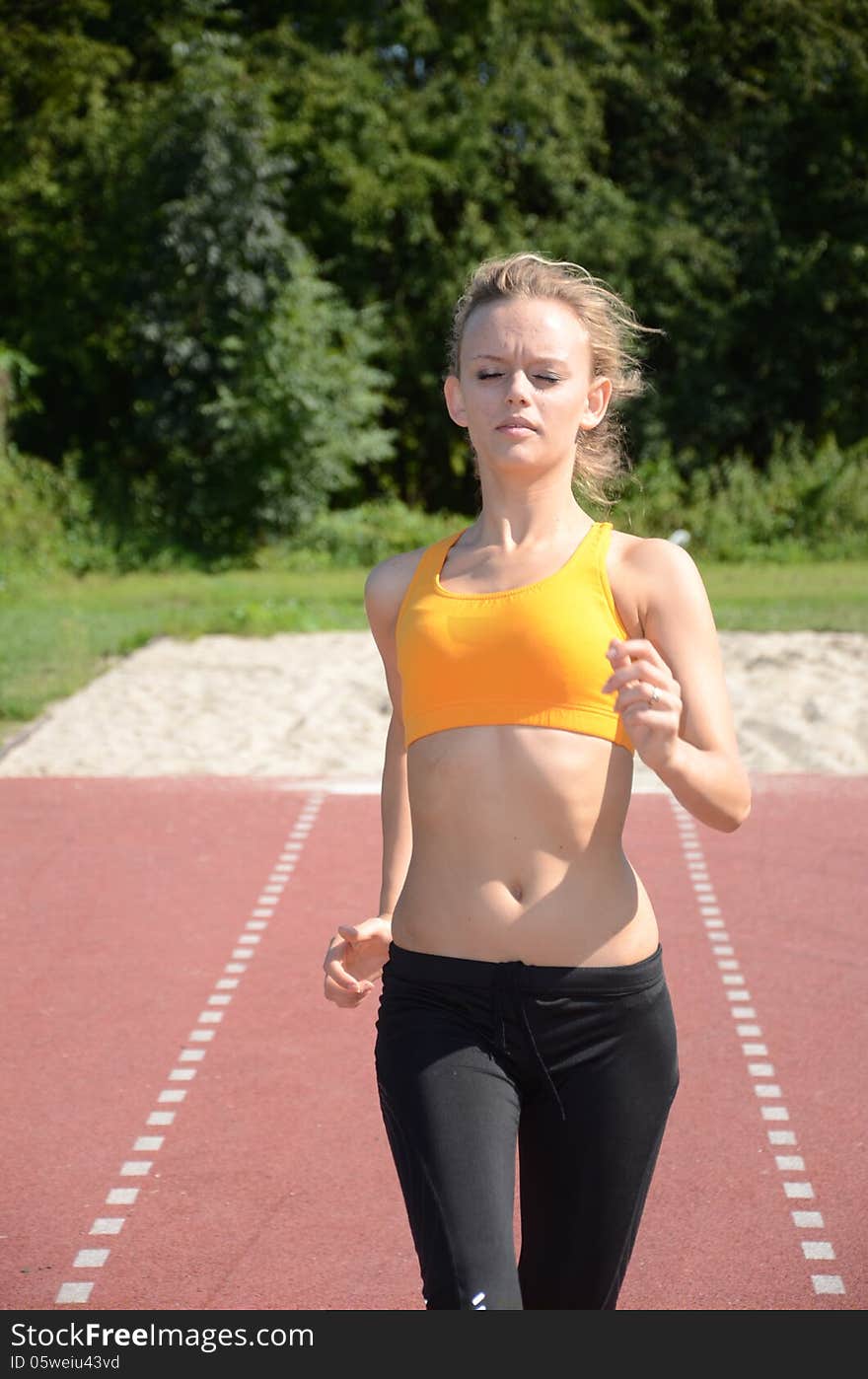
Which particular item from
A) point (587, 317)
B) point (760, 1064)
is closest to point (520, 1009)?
point (587, 317)

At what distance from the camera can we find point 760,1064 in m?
5.73

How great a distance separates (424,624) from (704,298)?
26763 mm

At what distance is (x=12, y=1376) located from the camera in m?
2.81

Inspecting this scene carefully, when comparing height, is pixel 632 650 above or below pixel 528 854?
above

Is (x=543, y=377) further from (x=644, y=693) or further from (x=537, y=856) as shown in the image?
(x=537, y=856)

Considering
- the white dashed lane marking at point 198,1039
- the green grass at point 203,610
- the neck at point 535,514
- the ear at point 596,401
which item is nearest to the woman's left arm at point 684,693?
the neck at point 535,514

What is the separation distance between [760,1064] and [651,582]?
3437 mm

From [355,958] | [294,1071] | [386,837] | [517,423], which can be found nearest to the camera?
[517,423]

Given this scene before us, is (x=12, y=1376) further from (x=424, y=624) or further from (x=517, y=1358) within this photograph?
(x=424, y=624)

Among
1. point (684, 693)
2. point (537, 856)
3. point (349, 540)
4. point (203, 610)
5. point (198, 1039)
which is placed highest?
point (684, 693)

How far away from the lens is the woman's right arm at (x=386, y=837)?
2.93 metres

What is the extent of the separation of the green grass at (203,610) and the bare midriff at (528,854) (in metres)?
9.70

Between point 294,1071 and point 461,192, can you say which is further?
point 461,192

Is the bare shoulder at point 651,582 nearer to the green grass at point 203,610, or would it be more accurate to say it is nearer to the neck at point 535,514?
the neck at point 535,514
